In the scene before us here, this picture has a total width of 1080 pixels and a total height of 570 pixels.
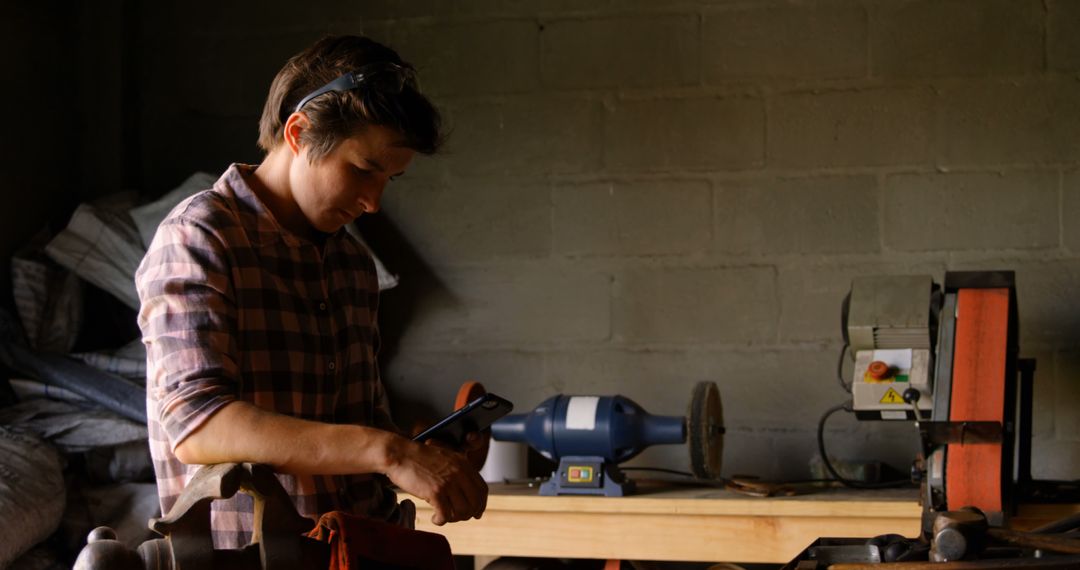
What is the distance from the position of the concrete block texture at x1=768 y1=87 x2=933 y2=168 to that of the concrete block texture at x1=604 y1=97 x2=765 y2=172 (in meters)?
0.06

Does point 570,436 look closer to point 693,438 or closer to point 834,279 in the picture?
point 693,438

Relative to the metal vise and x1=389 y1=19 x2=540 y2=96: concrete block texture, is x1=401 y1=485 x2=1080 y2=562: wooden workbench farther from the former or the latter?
the metal vise

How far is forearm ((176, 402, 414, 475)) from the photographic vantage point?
1312mm

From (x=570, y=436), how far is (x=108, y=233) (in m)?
1.31

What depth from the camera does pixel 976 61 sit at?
2.85m

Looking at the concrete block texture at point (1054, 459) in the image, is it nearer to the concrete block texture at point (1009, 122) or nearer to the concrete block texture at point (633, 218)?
the concrete block texture at point (1009, 122)

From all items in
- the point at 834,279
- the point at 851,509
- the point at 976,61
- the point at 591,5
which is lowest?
the point at 851,509

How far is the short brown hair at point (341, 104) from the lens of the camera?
5.08 feet

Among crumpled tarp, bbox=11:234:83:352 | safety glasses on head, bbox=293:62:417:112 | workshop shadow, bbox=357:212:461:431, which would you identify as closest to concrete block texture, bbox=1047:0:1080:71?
workshop shadow, bbox=357:212:461:431

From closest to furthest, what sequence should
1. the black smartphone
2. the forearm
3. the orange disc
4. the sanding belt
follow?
the forearm → the black smartphone → the orange disc → the sanding belt

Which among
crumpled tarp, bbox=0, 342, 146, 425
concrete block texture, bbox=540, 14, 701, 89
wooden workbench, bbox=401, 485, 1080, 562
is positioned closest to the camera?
wooden workbench, bbox=401, 485, 1080, 562

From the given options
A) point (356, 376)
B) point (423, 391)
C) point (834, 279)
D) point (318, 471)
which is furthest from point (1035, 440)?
point (318, 471)

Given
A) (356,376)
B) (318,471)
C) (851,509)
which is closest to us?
(318,471)

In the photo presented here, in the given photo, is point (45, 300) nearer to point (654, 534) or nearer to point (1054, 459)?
point (654, 534)
